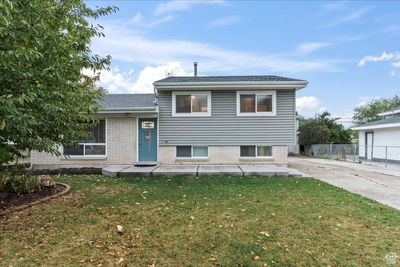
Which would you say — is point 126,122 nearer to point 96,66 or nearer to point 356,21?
point 96,66

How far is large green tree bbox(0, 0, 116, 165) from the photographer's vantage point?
3918mm

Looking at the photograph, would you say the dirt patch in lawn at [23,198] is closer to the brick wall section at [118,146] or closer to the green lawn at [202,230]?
the green lawn at [202,230]

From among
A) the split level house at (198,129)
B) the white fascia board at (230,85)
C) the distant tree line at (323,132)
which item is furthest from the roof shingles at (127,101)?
the distant tree line at (323,132)

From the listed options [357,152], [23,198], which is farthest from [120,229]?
[357,152]

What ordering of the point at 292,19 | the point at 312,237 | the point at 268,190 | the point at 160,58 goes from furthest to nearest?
the point at 160,58
the point at 292,19
the point at 268,190
the point at 312,237

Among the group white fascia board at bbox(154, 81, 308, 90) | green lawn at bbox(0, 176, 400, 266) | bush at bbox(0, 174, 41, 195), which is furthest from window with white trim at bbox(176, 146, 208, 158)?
bush at bbox(0, 174, 41, 195)

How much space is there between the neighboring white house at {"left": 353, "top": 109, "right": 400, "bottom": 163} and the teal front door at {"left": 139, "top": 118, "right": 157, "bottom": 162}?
13.3 m

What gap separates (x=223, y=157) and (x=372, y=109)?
41326mm

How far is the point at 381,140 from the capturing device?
Answer: 870 inches

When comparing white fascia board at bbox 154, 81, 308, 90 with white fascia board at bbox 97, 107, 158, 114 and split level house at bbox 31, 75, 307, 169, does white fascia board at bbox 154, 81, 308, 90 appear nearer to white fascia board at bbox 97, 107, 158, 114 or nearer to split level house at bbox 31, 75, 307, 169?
split level house at bbox 31, 75, 307, 169

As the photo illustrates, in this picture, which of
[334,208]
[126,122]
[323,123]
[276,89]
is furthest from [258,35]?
[323,123]

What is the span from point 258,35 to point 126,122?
9.01 m

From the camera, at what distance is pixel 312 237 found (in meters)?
4.66

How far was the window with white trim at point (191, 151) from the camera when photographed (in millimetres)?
13719
